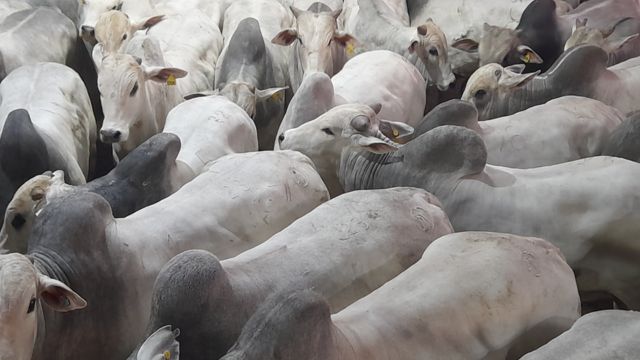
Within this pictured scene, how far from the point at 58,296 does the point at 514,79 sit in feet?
7.88

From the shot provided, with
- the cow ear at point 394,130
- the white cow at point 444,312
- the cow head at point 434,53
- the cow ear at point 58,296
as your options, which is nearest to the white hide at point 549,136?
the cow ear at point 394,130

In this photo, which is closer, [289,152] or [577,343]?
[577,343]

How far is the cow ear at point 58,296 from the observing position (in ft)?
7.47

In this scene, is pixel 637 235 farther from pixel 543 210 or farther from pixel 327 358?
pixel 327 358

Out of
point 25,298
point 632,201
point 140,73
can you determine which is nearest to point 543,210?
point 632,201

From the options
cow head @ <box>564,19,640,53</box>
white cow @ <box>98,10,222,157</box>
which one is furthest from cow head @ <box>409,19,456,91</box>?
white cow @ <box>98,10,222,157</box>

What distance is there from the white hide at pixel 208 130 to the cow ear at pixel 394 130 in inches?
24.3

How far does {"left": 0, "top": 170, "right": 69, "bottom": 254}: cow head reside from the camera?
2934 mm

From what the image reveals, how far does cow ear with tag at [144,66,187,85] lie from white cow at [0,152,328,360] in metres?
1.02

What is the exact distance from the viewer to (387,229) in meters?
2.65

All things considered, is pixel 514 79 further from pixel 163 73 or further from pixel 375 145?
pixel 163 73

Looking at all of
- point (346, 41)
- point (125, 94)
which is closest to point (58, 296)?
point (125, 94)

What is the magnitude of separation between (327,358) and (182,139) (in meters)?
1.83

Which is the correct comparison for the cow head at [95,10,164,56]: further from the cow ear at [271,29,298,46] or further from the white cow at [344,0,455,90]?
the white cow at [344,0,455,90]
